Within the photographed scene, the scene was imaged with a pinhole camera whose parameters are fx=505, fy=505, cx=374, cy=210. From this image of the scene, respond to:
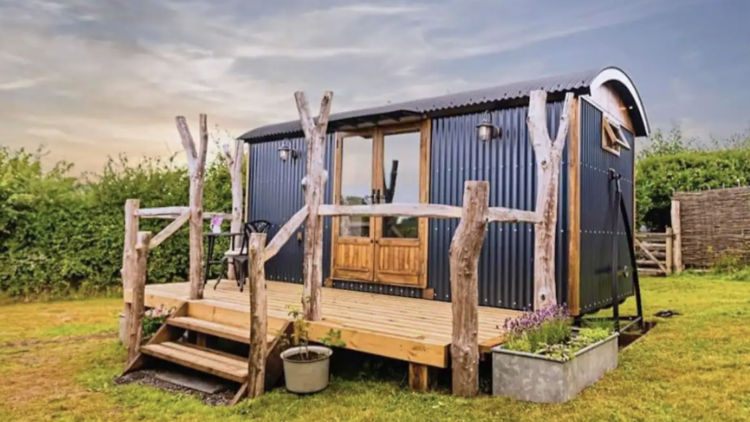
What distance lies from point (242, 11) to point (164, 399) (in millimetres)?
7121

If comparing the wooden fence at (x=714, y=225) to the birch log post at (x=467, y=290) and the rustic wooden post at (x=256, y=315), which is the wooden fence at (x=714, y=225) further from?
the rustic wooden post at (x=256, y=315)

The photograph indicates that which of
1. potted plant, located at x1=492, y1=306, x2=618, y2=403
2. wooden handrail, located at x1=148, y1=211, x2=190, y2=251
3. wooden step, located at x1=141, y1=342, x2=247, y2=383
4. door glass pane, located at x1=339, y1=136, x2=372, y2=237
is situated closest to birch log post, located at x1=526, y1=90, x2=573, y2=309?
potted plant, located at x1=492, y1=306, x2=618, y2=403

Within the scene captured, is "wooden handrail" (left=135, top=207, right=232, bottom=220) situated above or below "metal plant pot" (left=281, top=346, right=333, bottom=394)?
above

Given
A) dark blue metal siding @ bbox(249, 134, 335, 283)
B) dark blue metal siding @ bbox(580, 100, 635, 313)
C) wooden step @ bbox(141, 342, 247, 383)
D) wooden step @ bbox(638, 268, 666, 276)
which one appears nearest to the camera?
wooden step @ bbox(141, 342, 247, 383)

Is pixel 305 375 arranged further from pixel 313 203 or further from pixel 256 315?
pixel 313 203

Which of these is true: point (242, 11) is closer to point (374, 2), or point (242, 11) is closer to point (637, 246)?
→ point (374, 2)

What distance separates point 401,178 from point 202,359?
304cm

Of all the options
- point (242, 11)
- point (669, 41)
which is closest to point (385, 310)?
point (242, 11)

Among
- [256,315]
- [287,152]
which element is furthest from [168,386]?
[287,152]

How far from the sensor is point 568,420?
9.63 feet

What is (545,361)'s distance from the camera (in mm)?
3248

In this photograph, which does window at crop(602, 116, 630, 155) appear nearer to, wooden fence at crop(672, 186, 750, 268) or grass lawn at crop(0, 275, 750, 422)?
grass lawn at crop(0, 275, 750, 422)

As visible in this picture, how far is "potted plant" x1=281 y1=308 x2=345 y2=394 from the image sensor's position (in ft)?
11.7

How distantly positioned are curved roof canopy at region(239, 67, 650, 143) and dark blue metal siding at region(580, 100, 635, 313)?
1.00ft
